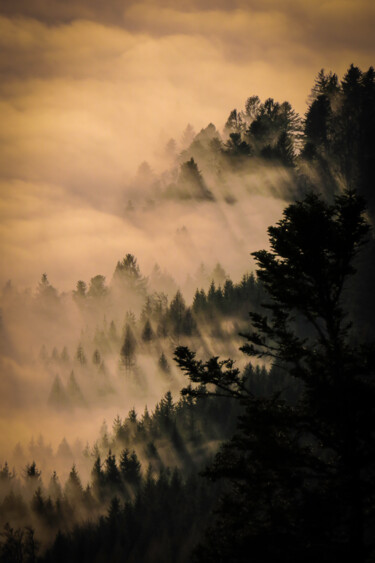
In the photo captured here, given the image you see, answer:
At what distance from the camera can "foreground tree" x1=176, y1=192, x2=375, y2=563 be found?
12664mm

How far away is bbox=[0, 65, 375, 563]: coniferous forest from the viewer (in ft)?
42.9

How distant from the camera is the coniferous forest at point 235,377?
1307 centimetres

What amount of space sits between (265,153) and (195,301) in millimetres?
34626

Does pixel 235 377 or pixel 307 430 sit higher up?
pixel 235 377

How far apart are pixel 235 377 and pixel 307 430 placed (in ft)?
7.02

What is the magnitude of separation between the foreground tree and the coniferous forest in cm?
4

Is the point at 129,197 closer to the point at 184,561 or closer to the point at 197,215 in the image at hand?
the point at 197,215

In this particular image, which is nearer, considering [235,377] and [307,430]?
[307,430]

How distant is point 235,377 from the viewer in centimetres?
1424

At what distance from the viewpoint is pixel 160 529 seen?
77375 mm

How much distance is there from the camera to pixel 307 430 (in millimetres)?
13289

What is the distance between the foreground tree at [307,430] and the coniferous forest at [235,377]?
44 mm

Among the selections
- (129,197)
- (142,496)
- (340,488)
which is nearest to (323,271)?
(340,488)

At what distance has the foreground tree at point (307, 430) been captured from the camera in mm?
12664
